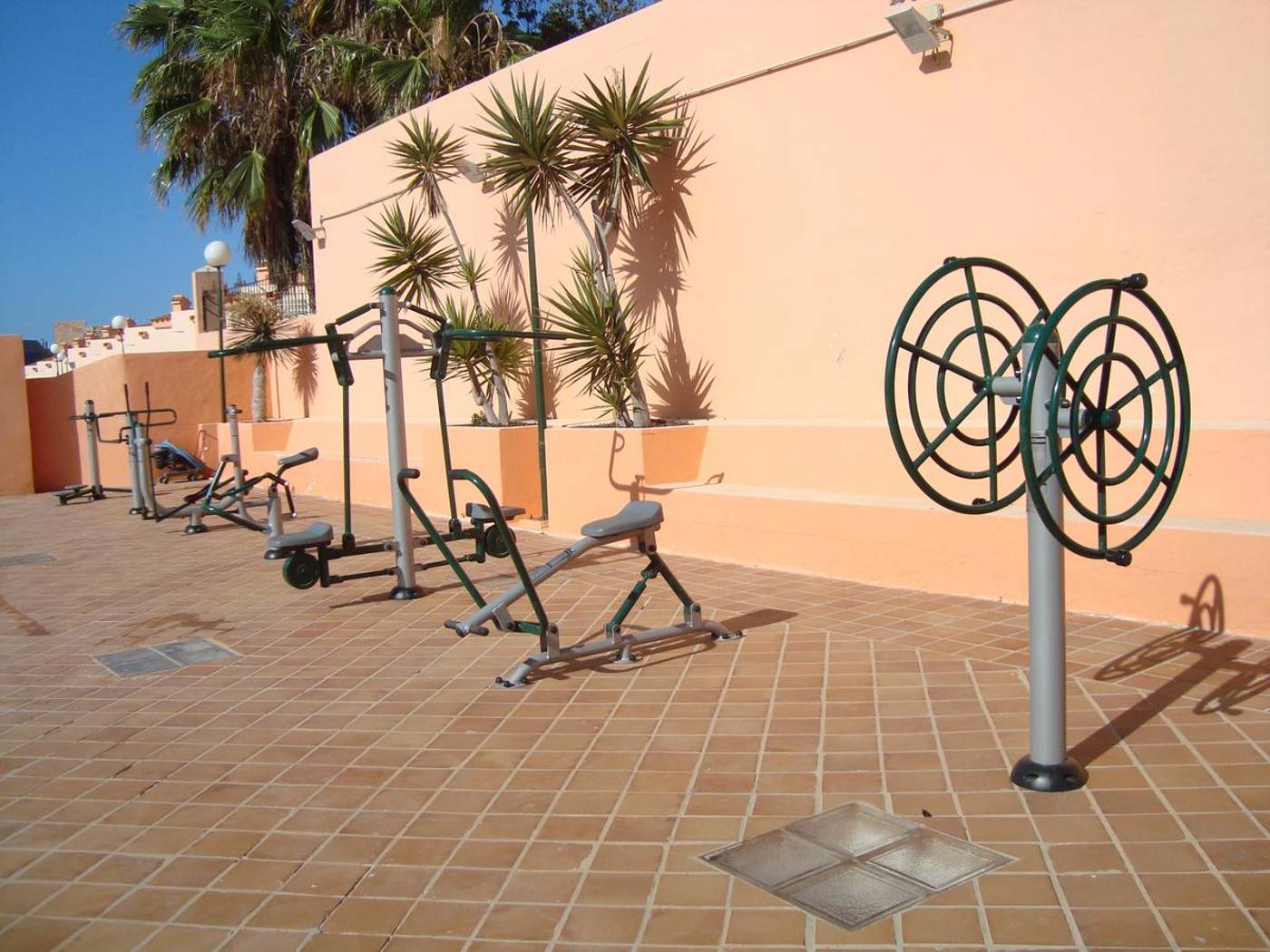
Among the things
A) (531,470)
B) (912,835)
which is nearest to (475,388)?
(531,470)

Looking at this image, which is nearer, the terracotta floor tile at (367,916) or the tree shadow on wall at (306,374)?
the terracotta floor tile at (367,916)

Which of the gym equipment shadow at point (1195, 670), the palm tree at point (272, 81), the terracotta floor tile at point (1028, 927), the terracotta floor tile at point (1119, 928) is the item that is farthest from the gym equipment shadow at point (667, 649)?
the palm tree at point (272, 81)

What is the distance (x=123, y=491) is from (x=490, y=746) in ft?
41.5

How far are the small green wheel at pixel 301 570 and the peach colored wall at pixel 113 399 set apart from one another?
464 inches

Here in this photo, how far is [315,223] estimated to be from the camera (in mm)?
15305

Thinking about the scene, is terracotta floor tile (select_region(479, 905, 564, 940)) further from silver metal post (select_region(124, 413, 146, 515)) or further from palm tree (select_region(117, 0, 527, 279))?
palm tree (select_region(117, 0, 527, 279))

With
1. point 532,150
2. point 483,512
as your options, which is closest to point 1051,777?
point 483,512

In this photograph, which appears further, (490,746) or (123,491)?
(123,491)

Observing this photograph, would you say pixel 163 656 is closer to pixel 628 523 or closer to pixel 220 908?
pixel 628 523

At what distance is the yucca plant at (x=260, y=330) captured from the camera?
16938 millimetres

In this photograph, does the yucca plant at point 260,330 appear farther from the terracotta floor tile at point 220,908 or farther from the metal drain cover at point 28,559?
the terracotta floor tile at point 220,908

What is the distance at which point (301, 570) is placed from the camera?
713 cm

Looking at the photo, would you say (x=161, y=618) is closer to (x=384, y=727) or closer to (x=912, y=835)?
(x=384, y=727)

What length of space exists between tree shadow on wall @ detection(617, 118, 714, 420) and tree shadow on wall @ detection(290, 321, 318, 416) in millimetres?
7517
